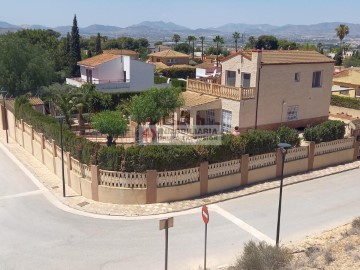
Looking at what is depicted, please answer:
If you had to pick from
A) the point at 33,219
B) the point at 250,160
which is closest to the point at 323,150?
the point at 250,160

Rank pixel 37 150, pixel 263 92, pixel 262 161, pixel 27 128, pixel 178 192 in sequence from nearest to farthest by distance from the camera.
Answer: pixel 178 192
pixel 262 161
pixel 37 150
pixel 27 128
pixel 263 92

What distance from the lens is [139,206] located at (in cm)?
1827

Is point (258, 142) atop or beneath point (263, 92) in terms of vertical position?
beneath

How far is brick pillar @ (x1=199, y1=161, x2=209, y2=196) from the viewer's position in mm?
19234

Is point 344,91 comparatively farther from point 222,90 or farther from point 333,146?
point 333,146

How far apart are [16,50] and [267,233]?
31.7m

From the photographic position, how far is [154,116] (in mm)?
26531

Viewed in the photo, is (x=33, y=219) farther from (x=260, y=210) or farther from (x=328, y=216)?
(x=328, y=216)

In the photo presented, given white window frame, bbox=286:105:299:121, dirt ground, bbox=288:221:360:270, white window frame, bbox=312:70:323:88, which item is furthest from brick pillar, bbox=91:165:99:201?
white window frame, bbox=312:70:323:88

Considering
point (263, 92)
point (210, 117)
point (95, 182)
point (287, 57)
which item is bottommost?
point (95, 182)

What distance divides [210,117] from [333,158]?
9747 mm

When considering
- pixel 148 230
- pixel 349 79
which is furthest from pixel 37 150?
pixel 349 79

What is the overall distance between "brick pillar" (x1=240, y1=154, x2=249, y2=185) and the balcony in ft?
27.1

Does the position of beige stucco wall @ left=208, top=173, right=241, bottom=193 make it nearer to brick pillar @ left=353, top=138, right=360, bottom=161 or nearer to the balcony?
the balcony
